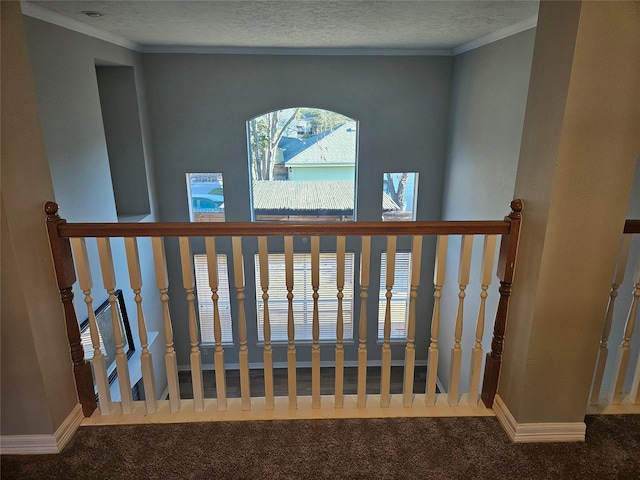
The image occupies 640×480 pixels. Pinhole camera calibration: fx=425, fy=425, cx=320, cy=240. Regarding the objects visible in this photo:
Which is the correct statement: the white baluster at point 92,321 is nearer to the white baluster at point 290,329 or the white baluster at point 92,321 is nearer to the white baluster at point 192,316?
the white baluster at point 192,316

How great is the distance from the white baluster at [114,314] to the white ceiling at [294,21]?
234cm

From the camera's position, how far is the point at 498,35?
439 cm

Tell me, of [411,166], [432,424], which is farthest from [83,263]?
[411,166]

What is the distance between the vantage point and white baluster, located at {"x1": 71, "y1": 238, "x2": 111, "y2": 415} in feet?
5.52

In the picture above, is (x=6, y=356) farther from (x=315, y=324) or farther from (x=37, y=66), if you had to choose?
(x=37, y=66)

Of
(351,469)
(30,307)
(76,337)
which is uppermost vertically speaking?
A: (30,307)

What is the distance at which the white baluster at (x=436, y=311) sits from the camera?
1.74m

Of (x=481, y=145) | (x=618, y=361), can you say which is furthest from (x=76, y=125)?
(x=618, y=361)

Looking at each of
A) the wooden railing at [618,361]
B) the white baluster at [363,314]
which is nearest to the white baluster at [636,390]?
the wooden railing at [618,361]

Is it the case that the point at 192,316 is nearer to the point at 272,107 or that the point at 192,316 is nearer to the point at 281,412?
the point at 281,412

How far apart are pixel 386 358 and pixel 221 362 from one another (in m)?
0.73

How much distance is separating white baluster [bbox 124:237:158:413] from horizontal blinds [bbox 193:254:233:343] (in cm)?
418

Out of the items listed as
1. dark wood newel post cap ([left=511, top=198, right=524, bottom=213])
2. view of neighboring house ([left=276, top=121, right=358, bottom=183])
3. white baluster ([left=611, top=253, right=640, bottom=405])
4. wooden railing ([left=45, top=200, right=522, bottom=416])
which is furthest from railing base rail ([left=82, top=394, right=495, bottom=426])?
view of neighboring house ([left=276, top=121, right=358, bottom=183])

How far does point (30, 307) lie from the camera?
1.53 m
